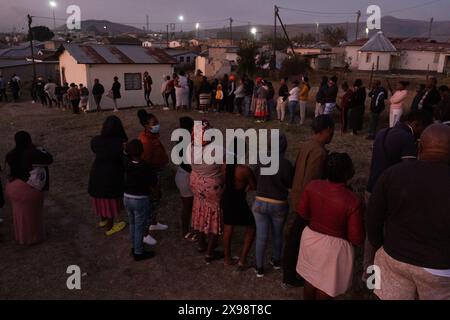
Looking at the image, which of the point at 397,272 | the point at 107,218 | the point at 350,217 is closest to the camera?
the point at 397,272

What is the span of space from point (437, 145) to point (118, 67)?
20014 mm

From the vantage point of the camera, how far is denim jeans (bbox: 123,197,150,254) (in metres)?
4.98

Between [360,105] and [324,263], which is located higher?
[360,105]

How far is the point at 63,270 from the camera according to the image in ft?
16.6

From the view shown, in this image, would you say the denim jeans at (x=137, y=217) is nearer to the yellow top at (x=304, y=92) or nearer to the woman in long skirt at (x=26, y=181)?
the woman in long skirt at (x=26, y=181)

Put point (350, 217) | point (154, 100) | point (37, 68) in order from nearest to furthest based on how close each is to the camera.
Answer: point (350, 217)
point (154, 100)
point (37, 68)

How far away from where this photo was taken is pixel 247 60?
37500 mm

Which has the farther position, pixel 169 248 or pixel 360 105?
pixel 360 105

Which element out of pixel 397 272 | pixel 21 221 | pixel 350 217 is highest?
pixel 350 217

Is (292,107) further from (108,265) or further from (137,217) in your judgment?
(108,265)

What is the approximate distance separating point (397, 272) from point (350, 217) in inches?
22.7

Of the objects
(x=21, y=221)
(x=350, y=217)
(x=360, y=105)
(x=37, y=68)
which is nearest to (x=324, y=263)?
(x=350, y=217)

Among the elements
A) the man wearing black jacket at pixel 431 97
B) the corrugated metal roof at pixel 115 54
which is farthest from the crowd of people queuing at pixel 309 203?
the corrugated metal roof at pixel 115 54

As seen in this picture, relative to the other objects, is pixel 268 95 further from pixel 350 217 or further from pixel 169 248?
pixel 350 217
